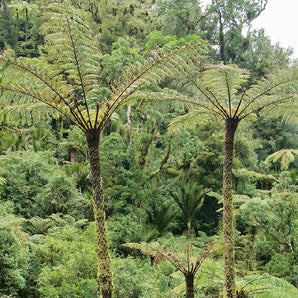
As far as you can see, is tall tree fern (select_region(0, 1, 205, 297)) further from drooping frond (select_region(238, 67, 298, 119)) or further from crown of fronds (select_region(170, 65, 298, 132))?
drooping frond (select_region(238, 67, 298, 119))

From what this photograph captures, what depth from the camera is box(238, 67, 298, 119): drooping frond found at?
3379 millimetres

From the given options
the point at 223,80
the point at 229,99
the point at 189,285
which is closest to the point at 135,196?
the point at 189,285

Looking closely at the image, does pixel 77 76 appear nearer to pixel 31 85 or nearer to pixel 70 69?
pixel 70 69

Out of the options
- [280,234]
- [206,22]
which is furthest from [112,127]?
[206,22]

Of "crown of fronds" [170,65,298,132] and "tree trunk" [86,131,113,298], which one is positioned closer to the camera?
"tree trunk" [86,131,113,298]

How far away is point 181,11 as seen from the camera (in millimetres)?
19156

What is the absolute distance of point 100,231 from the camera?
2.92 m

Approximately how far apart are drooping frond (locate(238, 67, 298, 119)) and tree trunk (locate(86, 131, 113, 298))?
183cm

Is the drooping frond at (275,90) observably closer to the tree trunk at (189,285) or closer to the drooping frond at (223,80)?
the drooping frond at (223,80)

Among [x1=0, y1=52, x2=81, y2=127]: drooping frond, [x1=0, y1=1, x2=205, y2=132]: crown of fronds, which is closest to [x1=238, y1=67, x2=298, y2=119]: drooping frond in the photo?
[x1=0, y1=1, x2=205, y2=132]: crown of fronds

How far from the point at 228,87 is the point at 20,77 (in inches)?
94.4

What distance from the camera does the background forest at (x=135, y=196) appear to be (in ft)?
13.0

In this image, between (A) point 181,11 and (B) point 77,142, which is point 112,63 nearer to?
(B) point 77,142

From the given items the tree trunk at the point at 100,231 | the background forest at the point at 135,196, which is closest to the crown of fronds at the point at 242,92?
the background forest at the point at 135,196
